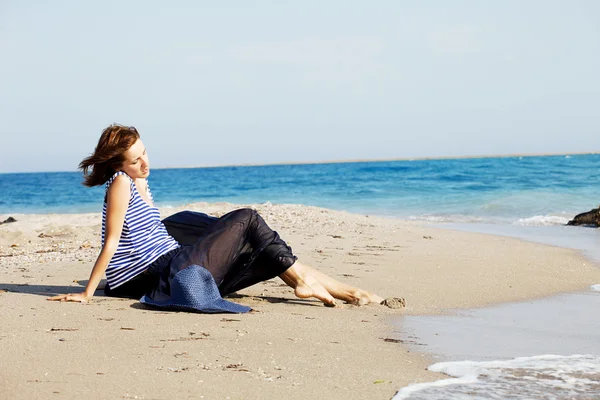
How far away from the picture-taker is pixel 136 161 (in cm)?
476

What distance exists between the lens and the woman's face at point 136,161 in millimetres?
4734

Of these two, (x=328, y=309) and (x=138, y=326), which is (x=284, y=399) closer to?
(x=138, y=326)

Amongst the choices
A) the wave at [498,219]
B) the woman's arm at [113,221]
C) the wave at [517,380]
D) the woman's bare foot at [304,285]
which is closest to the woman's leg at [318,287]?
the woman's bare foot at [304,285]

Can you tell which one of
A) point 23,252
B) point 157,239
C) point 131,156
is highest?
point 131,156

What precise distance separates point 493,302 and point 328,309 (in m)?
1.39

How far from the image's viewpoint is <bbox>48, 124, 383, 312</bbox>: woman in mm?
4523

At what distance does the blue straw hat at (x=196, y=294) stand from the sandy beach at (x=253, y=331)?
65mm

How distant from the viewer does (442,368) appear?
3352mm

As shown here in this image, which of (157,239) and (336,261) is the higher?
(157,239)

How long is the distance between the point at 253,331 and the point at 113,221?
1.30 metres

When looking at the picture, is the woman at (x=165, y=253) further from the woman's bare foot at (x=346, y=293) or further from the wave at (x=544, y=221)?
the wave at (x=544, y=221)

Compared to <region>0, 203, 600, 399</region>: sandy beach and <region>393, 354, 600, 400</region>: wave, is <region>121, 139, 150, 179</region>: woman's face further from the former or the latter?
<region>393, 354, 600, 400</region>: wave

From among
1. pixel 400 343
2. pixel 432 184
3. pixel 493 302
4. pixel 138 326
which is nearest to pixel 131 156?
pixel 138 326

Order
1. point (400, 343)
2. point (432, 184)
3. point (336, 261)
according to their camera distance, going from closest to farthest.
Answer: point (400, 343) < point (336, 261) < point (432, 184)
